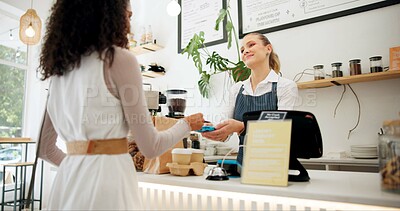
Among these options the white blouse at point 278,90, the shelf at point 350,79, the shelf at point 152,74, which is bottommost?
the white blouse at point 278,90

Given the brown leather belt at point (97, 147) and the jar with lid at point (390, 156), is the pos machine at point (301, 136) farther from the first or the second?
the brown leather belt at point (97, 147)

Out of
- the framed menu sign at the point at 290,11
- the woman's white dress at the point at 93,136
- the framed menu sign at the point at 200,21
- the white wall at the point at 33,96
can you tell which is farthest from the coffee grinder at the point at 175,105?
the white wall at the point at 33,96

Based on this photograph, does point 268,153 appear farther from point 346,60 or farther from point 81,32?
point 346,60

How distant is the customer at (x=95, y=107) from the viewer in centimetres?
98

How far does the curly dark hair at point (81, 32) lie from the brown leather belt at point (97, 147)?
0.26 metres

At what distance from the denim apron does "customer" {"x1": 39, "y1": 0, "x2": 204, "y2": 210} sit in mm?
1260

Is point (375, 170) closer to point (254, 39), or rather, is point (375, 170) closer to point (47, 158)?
point (254, 39)

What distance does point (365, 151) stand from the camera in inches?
103

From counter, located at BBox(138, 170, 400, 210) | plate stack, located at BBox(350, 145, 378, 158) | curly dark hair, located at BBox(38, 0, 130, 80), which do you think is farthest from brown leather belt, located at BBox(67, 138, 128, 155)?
plate stack, located at BBox(350, 145, 378, 158)

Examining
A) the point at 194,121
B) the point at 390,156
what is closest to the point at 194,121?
the point at 194,121

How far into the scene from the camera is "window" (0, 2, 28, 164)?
4594 mm

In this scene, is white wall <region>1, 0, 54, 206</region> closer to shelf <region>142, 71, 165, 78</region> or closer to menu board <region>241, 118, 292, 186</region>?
shelf <region>142, 71, 165, 78</region>

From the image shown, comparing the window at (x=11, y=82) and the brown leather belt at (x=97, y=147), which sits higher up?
the window at (x=11, y=82)

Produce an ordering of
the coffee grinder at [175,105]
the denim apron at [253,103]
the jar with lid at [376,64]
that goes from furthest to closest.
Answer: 1. the jar with lid at [376,64]
2. the denim apron at [253,103]
3. the coffee grinder at [175,105]
